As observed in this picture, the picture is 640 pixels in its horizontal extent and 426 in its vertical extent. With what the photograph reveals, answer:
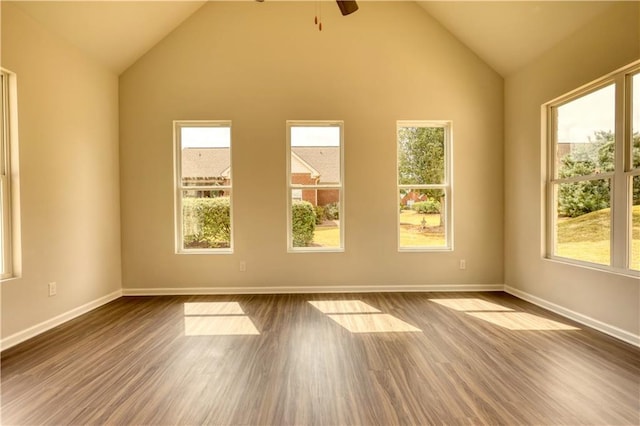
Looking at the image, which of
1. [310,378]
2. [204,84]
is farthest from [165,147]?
[310,378]

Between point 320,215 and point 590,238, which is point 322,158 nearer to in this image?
point 320,215

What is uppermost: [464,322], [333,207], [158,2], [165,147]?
[158,2]

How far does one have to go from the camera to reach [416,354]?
2.31 meters

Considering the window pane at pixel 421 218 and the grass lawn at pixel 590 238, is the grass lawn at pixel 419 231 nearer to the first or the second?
the window pane at pixel 421 218

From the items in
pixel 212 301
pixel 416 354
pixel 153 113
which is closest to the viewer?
pixel 416 354

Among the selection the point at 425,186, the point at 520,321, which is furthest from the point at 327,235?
the point at 520,321

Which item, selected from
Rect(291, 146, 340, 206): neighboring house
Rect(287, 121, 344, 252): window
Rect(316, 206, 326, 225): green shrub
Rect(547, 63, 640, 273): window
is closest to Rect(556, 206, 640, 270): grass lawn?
Rect(547, 63, 640, 273): window

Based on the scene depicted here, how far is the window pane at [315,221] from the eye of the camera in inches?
161

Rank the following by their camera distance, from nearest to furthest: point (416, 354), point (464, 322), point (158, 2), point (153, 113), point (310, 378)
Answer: point (310, 378), point (416, 354), point (464, 322), point (158, 2), point (153, 113)

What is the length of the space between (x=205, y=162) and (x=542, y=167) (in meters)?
4.38

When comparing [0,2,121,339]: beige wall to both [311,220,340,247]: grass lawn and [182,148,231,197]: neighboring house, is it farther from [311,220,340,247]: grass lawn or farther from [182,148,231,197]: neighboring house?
[311,220,340,247]: grass lawn

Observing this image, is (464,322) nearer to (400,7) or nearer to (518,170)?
(518,170)

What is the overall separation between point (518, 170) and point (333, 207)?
99.2 inches

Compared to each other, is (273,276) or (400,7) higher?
(400,7)
